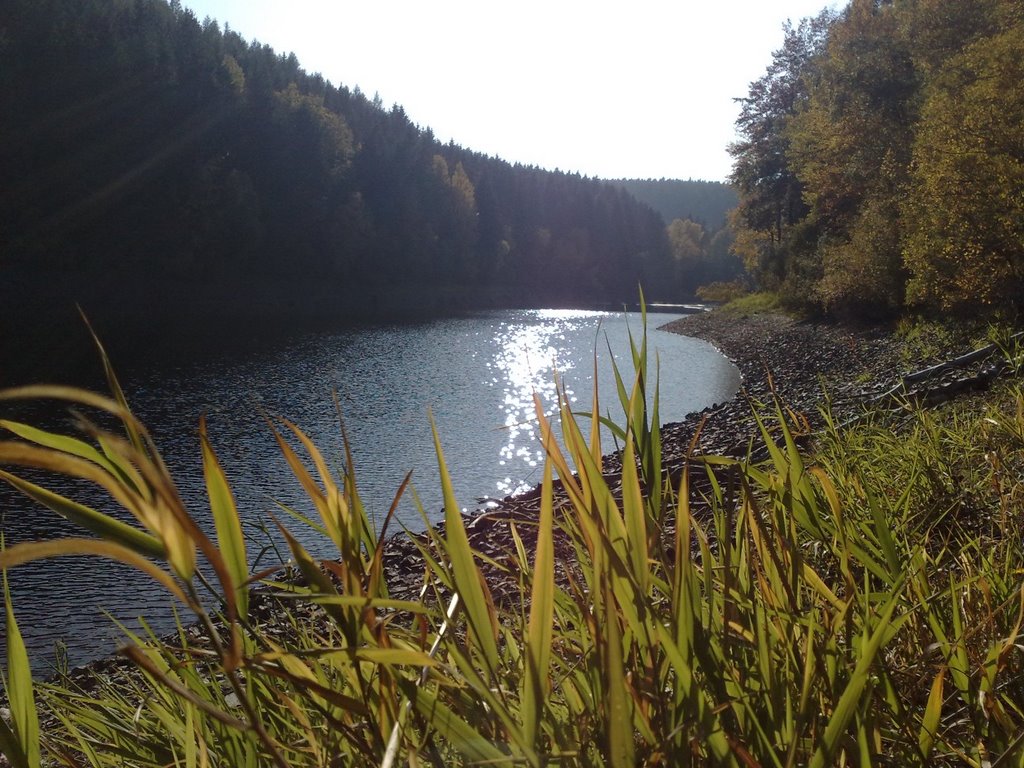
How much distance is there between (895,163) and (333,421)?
745 inches

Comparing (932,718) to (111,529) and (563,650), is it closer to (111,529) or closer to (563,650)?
(563,650)

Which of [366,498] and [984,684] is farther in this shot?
[366,498]

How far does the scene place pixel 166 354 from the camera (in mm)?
25672

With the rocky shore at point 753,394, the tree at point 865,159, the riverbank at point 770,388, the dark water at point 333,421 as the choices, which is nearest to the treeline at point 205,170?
the rocky shore at point 753,394

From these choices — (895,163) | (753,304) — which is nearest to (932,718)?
(895,163)

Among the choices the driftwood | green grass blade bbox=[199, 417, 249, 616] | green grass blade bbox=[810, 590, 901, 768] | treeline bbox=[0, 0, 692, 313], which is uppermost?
treeline bbox=[0, 0, 692, 313]

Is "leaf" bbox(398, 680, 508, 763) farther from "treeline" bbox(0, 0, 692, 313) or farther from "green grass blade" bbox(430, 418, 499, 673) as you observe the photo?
"treeline" bbox(0, 0, 692, 313)

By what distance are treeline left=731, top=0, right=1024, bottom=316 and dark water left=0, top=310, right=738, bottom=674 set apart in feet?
19.6

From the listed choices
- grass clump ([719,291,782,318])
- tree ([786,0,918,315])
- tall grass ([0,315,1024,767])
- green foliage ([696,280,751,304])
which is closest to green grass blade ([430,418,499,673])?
tall grass ([0,315,1024,767])

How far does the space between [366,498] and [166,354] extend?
17.4 metres

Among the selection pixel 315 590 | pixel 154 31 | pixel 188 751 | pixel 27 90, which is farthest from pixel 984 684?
pixel 154 31

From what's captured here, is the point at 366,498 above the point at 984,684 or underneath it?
underneath

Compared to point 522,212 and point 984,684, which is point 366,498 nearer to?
point 984,684

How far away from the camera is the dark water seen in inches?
312
